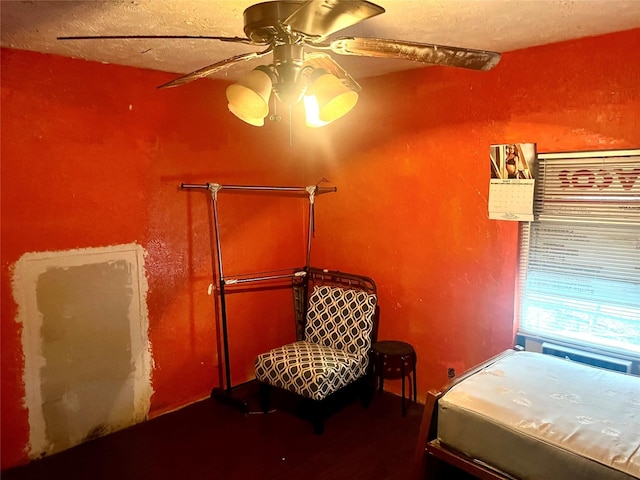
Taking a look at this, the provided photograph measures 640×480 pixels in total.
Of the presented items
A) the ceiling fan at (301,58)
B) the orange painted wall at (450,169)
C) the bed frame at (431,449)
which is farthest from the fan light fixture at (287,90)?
the orange painted wall at (450,169)

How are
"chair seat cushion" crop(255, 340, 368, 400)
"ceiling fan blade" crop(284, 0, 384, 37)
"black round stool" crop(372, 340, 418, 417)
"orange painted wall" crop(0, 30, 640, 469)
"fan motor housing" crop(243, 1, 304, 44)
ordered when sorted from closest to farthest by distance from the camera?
"ceiling fan blade" crop(284, 0, 384, 37) < "fan motor housing" crop(243, 1, 304, 44) < "orange painted wall" crop(0, 30, 640, 469) < "chair seat cushion" crop(255, 340, 368, 400) < "black round stool" crop(372, 340, 418, 417)

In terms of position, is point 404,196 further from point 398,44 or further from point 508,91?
point 398,44

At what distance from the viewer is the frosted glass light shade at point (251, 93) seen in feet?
5.06

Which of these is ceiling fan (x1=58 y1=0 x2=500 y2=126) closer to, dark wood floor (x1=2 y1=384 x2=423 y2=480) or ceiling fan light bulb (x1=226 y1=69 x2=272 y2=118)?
ceiling fan light bulb (x1=226 y1=69 x2=272 y2=118)

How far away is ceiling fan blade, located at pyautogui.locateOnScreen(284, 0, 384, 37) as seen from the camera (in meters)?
1.25

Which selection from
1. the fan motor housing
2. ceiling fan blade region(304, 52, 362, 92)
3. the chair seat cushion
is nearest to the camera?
the fan motor housing

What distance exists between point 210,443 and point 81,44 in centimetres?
239

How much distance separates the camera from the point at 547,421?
5.95 feet

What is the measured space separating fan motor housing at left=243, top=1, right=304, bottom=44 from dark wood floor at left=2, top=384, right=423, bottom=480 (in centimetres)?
222

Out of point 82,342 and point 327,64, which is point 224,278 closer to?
point 82,342

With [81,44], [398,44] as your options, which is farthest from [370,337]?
[81,44]

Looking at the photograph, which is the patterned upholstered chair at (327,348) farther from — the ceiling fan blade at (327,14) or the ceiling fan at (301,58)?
the ceiling fan blade at (327,14)

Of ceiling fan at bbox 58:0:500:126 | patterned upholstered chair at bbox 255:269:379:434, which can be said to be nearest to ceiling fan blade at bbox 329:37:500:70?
ceiling fan at bbox 58:0:500:126

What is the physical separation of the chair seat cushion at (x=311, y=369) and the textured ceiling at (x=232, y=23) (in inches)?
75.6
